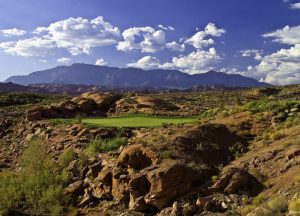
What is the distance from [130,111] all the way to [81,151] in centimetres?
1498

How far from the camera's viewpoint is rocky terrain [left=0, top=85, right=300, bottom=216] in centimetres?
1534

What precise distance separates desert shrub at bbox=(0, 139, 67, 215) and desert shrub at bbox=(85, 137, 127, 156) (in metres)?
2.08

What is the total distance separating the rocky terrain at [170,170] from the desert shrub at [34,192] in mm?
49

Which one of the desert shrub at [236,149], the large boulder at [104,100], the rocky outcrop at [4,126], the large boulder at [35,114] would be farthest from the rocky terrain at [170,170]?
the large boulder at [104,100]

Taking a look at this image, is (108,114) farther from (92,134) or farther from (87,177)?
(87,177)

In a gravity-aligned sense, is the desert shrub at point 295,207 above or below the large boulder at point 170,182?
above

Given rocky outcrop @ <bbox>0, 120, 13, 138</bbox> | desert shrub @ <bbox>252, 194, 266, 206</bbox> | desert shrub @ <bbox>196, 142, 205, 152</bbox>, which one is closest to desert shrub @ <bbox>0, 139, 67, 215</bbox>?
desert shrub @ <bbox>196, 142, 205, 152</bbox>

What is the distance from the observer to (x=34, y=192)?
20781mm

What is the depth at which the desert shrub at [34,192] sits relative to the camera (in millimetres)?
19734

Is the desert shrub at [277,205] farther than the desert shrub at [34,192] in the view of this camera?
No

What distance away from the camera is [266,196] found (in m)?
A: 14.4

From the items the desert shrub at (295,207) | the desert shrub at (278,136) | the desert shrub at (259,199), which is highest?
the desert shrub at (278,136)

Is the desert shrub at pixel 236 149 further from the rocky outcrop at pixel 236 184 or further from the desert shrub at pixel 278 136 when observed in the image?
the rocky outcrop at pixel 236 184

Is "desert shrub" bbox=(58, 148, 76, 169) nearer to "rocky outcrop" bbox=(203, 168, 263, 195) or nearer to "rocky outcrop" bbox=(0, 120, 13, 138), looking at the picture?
"rocky outcrop" bbox=(203, 168, 263, 195)
